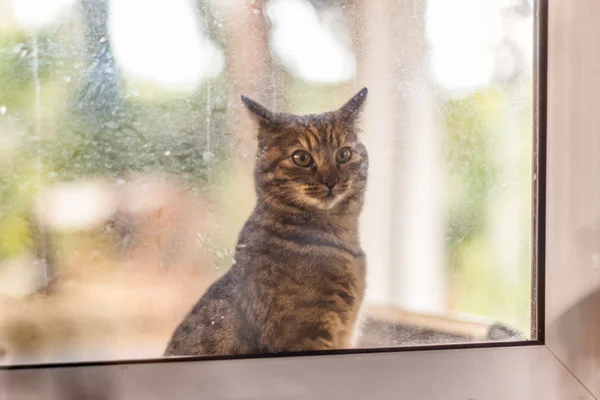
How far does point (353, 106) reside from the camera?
674 mm

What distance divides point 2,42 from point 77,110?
13 centimetres

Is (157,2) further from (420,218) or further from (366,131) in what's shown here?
(420,218)

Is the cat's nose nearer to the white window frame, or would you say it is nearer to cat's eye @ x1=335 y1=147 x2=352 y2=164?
cat's eye @ x1=335 y1=147 x2=352 y2=164

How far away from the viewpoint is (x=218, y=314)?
2.15 ft

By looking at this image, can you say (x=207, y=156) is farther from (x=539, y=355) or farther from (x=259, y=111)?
(x=539, y=355)

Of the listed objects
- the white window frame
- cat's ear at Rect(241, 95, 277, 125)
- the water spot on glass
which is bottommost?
the white window frame

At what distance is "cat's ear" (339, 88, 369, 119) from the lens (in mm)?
673

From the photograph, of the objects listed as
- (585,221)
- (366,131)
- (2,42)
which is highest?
(2,42)

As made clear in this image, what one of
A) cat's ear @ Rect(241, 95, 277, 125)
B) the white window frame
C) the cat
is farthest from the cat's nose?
the white window frame

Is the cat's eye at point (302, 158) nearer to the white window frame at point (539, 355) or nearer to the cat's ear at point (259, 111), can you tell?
the cat's ear at point (259, 111)

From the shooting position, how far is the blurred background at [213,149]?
634 mm

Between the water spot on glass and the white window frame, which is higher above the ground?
the water spot on glass

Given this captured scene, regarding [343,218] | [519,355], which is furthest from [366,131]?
[519,355]

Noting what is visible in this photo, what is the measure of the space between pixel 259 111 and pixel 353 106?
0.45ft
